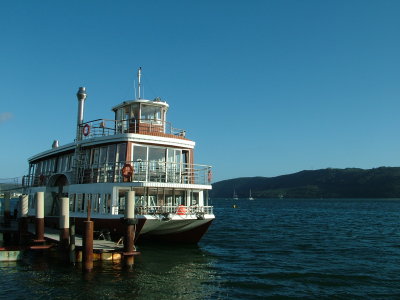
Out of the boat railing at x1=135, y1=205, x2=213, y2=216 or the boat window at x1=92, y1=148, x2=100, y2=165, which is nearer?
the boat railing at x1=135, y1=205, x2=213, y2=216

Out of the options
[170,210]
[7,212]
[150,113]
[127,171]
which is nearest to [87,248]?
[127,171]

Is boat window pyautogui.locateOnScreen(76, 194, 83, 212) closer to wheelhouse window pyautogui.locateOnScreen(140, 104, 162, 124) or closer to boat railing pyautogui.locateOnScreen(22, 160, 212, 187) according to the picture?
boat railing pyautogui.locateOnScreen(22, 160, 212, 187)

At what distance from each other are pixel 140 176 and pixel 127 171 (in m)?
1.94

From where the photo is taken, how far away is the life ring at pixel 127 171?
69.3 ft

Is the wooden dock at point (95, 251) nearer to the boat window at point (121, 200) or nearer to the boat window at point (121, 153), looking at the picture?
the boat window at point (121, 200)

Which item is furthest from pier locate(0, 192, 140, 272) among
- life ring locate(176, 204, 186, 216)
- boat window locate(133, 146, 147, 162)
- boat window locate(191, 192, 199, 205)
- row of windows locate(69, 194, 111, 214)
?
boat window locate(191, 192, 199, 205)

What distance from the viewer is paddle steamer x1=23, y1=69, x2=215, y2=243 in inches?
832

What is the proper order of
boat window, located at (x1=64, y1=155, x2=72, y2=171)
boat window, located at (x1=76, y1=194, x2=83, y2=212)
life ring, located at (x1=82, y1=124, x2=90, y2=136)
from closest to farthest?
boat window, located at (x1=76, y1=194, x2=83, y2=212), life ring, located at (x1=82, y1=124, x2=90, y2=136), boat window, located at (x1=64, y1=155, x2=72, y2=171)

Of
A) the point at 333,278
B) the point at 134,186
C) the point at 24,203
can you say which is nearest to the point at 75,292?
the point at 134,186

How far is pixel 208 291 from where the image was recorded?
14797 millimetres

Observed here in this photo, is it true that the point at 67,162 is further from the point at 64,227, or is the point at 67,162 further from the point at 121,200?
the point at 64,227

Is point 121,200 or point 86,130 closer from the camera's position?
point 121,200

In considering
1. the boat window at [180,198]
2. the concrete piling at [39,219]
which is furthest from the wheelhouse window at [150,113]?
the concrete piling at [39,219]

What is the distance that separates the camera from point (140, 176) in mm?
23016
